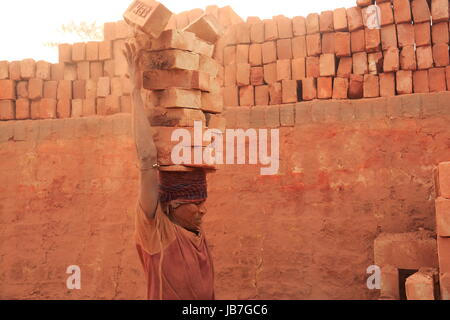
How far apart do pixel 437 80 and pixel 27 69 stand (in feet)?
17.9

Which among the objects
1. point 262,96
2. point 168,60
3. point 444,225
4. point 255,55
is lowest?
point 444,225

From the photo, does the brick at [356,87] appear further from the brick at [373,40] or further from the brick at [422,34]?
the brick at [422,34]

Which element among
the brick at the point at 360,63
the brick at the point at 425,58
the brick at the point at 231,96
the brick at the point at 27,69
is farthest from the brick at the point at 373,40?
the brick at the point at 27,69

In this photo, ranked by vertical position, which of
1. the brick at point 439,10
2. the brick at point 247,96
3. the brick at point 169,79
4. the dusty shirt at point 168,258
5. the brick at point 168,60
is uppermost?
the brick at point 439,10

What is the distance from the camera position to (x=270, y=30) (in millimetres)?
6230

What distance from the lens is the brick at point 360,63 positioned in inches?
229

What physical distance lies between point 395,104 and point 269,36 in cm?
180

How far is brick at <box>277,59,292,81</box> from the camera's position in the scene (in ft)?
19.8

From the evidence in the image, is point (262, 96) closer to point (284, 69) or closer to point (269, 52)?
point (284, 69)

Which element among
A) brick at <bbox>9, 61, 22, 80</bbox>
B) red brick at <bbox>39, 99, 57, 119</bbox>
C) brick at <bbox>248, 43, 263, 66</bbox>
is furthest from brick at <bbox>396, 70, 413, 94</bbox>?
brick at <bbox>9, 61, 22, 80</bbox>

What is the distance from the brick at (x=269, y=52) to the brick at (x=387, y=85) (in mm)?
1352

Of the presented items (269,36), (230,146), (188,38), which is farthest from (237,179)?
(188,38)

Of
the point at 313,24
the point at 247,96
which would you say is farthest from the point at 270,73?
the point at 313,24

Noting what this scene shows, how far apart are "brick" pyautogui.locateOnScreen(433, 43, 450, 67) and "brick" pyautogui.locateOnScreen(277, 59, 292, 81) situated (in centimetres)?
167
